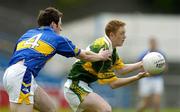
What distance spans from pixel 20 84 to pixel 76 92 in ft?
4.65

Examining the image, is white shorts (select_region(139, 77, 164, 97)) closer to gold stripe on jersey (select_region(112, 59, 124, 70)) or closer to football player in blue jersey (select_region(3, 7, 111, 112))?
gold stripe on jersey (select_region(112, 59, 124, 70))

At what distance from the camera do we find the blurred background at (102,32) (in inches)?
1057

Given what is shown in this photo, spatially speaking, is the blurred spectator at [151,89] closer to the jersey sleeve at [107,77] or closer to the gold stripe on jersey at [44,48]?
the jersey sleeve at [107,77]

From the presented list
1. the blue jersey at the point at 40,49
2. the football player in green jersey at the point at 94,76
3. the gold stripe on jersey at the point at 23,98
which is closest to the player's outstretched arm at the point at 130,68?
the football player in green jersey at the point at 94,76

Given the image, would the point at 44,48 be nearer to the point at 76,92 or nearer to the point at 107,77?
the point at 76,92

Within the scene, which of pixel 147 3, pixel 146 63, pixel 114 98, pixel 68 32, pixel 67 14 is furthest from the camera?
pixel 147 3

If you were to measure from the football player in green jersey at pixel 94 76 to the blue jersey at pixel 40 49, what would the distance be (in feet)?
2.93

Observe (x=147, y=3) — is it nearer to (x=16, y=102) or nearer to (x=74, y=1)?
(x=74, y=1)

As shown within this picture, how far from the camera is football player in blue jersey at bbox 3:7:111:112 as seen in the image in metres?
12.4

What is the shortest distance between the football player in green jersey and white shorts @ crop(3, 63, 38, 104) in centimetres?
123

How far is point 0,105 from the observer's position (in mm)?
24203

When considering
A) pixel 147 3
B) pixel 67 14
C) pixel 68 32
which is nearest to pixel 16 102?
pixel 68 32

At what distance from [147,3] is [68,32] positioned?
12.7 metres

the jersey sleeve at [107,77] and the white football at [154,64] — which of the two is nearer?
the white football at [154,64]
